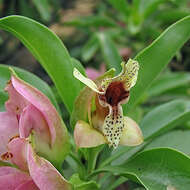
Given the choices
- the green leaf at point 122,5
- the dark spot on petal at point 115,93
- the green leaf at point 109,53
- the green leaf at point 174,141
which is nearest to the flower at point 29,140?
the dark spot on petal at point 115,93

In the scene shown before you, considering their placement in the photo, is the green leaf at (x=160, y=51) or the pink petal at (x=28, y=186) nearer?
the pink petal at (x=28, y=186)

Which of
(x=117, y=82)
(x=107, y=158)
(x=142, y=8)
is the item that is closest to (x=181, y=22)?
(x=117, y=82)

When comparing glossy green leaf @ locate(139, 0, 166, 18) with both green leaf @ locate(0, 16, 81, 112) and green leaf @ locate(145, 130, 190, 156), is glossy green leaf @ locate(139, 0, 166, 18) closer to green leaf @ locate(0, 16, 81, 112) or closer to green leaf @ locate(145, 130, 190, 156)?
green leaf @ locate(145, 130, 190, 156)

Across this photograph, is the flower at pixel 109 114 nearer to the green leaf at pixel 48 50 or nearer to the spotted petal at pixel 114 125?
the spotted petal at pixel 114 125

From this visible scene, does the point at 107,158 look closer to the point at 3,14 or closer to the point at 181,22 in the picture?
the point at 181,22

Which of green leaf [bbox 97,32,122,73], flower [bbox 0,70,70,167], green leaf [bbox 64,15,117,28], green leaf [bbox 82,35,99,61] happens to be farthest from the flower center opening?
green leaf [bbox 64,15,117,28]

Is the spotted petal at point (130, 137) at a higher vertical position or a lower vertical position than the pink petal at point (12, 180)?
higher
